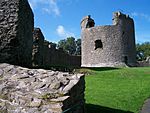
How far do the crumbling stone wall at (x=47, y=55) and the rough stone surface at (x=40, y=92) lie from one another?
35.6 feet

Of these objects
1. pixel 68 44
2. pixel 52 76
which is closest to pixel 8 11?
pixel 52 76

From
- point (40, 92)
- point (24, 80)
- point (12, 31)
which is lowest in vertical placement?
point (40, 92)

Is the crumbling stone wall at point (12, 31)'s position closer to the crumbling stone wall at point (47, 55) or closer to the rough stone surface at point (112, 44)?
the crumbling stone wall at point (47, 55)

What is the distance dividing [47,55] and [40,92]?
2401cm

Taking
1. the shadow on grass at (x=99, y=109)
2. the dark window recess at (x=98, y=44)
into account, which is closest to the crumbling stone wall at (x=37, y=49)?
the shadow on grass at (x=99, y=109)

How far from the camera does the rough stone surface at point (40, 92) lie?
5133 millimetres

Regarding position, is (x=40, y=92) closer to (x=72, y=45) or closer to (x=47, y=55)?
(x=47, y=55)

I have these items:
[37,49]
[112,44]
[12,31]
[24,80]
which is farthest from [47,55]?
[24,80]

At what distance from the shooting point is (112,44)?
35156 millimetres

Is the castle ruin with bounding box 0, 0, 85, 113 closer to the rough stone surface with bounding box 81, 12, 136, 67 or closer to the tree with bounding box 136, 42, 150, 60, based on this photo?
the rough stone surface with bounding box 81, 12, 136, 67

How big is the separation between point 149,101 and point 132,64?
27.1 meters

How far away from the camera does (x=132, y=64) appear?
36.6 meters

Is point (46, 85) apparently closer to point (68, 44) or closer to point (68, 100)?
point (68, 100)

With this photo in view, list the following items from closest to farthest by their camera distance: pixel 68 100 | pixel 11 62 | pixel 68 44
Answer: pixel 68 100 → pixel 11 62 → pixel 68 44
